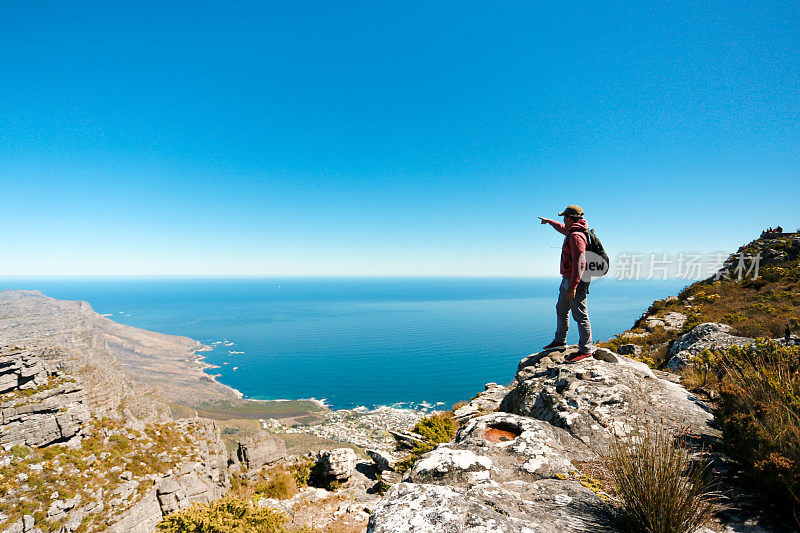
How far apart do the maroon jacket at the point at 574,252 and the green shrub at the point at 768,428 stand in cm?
308

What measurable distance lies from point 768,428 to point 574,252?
4414 millimetres

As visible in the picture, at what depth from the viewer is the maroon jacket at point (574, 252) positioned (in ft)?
23.3

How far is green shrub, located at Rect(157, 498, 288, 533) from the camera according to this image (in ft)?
22.5

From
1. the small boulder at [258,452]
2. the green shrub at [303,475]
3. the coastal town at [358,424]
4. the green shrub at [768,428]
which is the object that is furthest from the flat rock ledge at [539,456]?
the coastal town at [358,424]

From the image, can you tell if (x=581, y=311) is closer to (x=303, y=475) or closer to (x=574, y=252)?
(x=574, y=252)

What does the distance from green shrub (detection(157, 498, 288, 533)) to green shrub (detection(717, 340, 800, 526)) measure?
8.68 m

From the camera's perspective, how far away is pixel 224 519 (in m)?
7.03

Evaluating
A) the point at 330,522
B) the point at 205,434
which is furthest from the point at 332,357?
the point at 330,522

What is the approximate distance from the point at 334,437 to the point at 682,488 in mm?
75295

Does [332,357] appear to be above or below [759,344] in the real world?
below

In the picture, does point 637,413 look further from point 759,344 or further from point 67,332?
point 67,332

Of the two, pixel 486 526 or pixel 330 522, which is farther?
pixel 330 522

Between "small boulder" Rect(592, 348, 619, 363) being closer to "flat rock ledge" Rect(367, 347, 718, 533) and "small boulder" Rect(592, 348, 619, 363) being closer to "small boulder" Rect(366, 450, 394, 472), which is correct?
"flat rock ledge" Rect(367, 347, 718, 533)

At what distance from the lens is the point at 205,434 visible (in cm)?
2661
